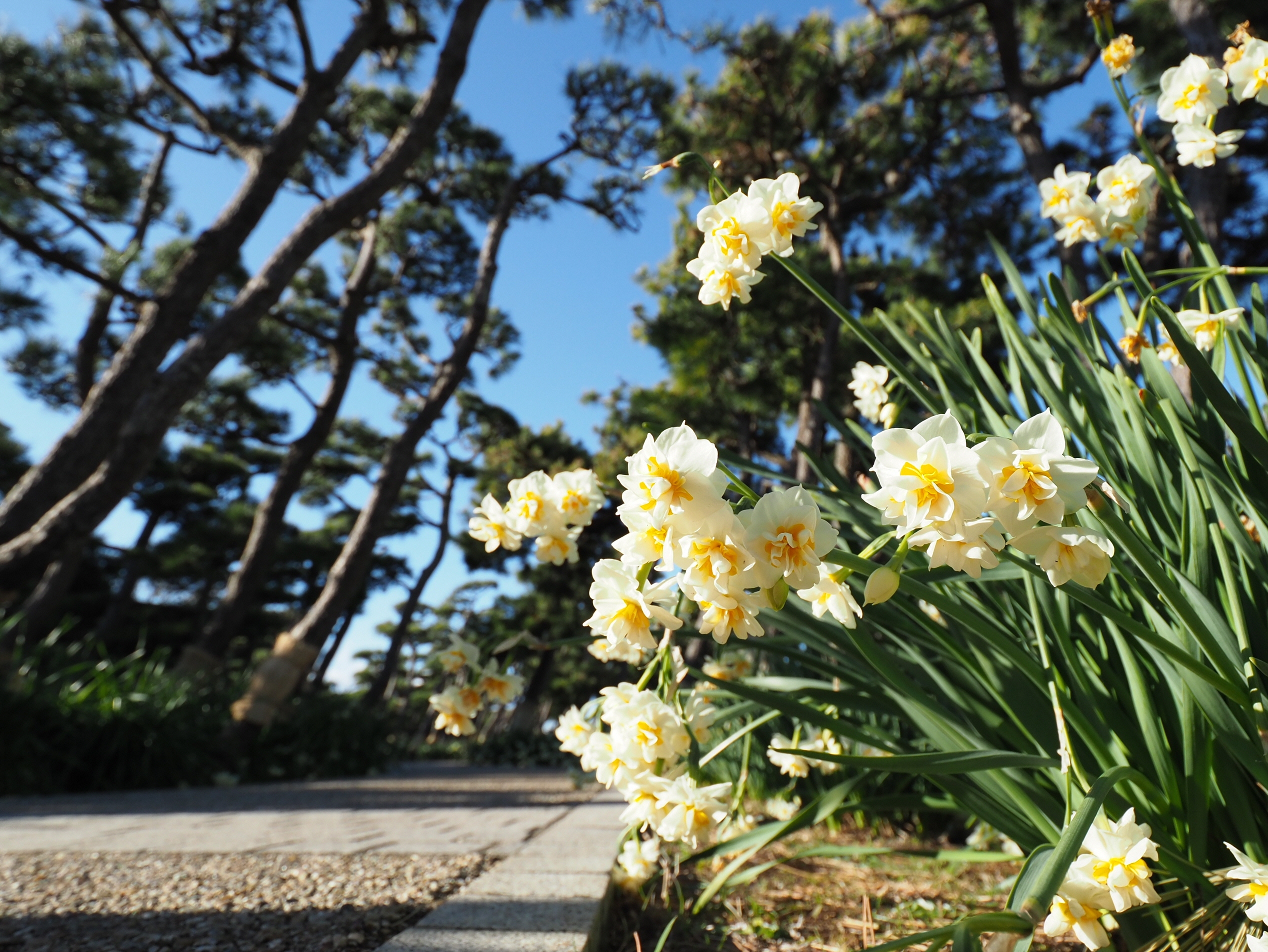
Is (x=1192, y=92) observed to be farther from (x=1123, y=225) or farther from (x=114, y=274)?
(x=114, y=274)

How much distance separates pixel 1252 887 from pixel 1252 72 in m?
1.16

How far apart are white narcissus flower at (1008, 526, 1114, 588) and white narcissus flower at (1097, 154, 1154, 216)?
956 millimetres

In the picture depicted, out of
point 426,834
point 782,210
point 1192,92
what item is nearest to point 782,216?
point 782,210

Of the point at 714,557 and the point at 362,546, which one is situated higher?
the point at 362,546

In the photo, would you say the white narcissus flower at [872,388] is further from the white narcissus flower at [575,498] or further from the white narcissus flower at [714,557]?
the white narcissus flower at [714,557]

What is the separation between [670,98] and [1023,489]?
314 inches

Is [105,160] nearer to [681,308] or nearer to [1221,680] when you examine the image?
[681,308]

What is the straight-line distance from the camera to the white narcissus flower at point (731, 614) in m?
0.57

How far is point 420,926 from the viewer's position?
0.99 m

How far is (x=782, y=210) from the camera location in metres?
0.83

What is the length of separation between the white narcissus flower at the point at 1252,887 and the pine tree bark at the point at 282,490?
18.9ft

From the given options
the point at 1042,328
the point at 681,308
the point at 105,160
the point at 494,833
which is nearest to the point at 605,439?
the point at 681,308

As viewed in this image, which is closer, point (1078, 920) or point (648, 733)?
point (1078, 920)

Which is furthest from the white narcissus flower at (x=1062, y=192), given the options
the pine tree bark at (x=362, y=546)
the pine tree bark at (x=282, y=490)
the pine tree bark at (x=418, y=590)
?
the pine tree bark at (x=418, y=590)
